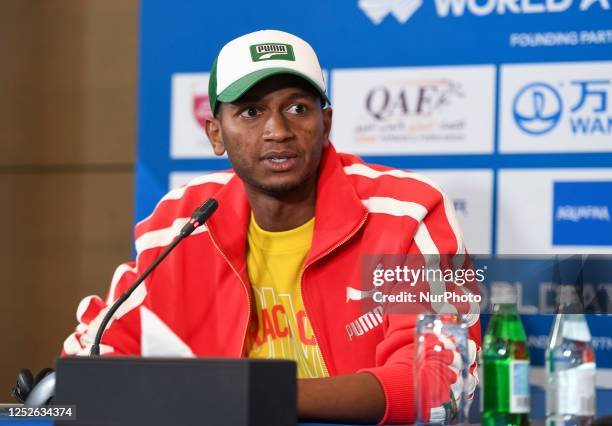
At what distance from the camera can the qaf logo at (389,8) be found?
2.79 m

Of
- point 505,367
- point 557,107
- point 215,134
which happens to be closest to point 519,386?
point 505,367

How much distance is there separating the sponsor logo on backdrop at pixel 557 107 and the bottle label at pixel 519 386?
60.1 inches

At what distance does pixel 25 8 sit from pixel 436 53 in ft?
7.01

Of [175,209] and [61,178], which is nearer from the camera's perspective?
[175,209]

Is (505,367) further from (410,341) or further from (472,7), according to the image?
(472,7)

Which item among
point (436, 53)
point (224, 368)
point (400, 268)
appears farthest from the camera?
point (436, 53)

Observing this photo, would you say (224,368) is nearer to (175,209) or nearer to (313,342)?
(313,342)

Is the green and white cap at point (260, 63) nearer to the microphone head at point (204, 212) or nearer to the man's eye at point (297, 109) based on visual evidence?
the man's eye at point (297, 109)

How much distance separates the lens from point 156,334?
117 centimetres

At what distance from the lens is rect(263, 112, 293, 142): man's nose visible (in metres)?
2.05

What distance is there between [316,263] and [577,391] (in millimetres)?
910

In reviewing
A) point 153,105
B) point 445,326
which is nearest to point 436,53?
point 153,105

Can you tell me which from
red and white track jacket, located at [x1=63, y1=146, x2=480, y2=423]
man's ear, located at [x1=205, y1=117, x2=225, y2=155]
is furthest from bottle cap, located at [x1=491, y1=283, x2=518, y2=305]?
man's ear, located at [x1=205, y1=117, x2=225, y2=155]

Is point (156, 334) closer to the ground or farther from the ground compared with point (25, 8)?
closer to the ground
